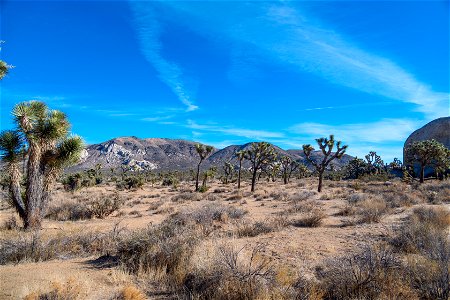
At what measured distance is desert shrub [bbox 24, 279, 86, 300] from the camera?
489cm

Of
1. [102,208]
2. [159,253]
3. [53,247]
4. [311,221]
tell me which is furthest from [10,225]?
[311,221]

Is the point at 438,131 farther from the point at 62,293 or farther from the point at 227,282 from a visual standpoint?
the point at 62,293

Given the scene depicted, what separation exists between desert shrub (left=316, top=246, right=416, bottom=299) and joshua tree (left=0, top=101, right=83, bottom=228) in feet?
36.6

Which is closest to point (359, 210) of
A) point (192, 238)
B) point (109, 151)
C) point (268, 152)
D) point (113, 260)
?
point (192, 238)

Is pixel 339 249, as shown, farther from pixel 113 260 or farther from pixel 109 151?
pixel 109 151

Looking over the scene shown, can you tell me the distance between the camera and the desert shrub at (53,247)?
296 inches

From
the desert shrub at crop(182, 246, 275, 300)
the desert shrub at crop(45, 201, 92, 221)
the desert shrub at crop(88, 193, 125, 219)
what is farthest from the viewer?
the desert shrub at crop(88, 193, 125, 219)

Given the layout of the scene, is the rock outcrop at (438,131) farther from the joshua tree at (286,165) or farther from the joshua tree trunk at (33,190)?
the joshua tree trunk at (33,190)

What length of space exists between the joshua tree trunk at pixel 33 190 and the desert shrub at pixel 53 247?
4092 mm

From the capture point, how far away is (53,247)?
8.05 meters

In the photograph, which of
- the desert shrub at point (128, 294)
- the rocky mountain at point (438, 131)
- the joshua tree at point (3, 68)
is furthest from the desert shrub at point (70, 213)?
the rocky mountain at point (438, 131)

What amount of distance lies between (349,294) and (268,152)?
3617cm

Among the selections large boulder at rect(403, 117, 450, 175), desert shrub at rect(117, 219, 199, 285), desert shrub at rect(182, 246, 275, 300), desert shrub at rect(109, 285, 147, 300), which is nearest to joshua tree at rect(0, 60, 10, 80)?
desert shrub at rect(117, 219, 199, 285)

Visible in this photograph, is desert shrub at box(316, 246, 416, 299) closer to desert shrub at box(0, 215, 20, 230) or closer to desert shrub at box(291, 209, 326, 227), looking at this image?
desert shrub at box(291, 209, 326, 227)
